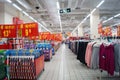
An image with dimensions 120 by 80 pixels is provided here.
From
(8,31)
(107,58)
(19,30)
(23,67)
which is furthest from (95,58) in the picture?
(8,31)

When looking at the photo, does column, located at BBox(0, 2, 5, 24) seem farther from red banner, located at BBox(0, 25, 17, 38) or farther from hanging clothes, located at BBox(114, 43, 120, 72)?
hanging clothes, located at BBox(114, 43, 120, 72)

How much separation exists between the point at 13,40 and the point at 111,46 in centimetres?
591

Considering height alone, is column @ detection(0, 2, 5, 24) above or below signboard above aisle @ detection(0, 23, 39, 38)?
above

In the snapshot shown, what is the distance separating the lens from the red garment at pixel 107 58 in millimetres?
5410

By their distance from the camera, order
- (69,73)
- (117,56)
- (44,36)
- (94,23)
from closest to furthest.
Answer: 1. (117,56)
2. (69,73)
3. (44,36)
4. (94,23)

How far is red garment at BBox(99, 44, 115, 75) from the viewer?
5.41m

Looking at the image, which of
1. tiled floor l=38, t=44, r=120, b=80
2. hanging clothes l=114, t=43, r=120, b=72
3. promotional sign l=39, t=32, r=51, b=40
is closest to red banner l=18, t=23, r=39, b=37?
tiled floor l=38, t=44, r=120, b=80

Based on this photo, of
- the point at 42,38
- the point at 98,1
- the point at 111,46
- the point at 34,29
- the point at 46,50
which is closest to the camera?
the point at 111,46

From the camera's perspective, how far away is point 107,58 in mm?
5570

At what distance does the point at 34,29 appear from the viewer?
8.66 metres

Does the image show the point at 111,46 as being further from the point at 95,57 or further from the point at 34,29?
the point at 34,29

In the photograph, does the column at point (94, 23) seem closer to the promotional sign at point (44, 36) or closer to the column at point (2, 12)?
the promotional sign at point (44, 36)

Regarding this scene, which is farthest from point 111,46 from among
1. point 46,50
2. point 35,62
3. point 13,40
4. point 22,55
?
point 46,50

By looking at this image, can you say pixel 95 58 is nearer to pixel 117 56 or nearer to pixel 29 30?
pixel 117 56
